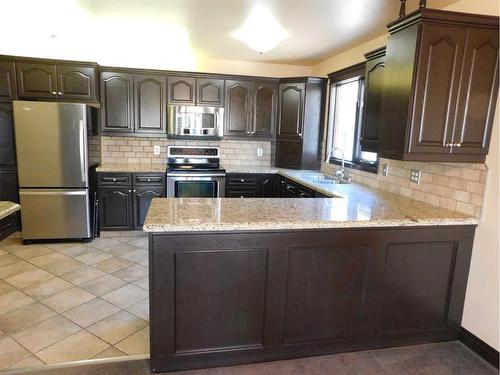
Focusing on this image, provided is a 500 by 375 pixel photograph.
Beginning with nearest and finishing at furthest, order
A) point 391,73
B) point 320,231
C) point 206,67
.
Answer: point 320,231 → point 391,73 → point 206,67

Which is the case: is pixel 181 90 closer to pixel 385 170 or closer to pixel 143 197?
pixel 143 197

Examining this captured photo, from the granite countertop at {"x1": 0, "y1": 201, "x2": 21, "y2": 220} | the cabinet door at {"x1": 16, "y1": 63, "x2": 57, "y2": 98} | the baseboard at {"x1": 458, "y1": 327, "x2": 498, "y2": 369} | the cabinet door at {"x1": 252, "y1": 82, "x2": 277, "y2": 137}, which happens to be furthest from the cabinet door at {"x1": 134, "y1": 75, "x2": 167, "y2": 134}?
the baseboard at {"x1": 458, "y1": 327, "x2": 498, "y2": 369}

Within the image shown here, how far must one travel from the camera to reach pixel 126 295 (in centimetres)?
291

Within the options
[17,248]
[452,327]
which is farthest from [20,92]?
[452,327]

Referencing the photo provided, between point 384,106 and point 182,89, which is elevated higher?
point 182,89

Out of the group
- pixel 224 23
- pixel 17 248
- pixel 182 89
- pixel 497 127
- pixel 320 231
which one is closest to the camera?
pixel 320 231

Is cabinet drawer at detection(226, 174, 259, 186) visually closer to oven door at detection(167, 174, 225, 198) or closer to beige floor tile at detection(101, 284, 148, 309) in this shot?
oven door at detection(167, 174, 225, 198)

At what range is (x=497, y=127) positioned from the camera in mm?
2184

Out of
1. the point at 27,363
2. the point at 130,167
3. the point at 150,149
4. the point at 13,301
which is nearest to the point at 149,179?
the point at 130,167

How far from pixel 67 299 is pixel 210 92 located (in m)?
3.05

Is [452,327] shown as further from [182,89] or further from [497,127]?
[182,89]

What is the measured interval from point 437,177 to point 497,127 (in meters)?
0.55

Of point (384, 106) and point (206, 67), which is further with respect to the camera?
point (206, 67)

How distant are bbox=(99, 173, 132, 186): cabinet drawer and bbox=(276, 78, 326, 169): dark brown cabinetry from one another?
2.18 m
